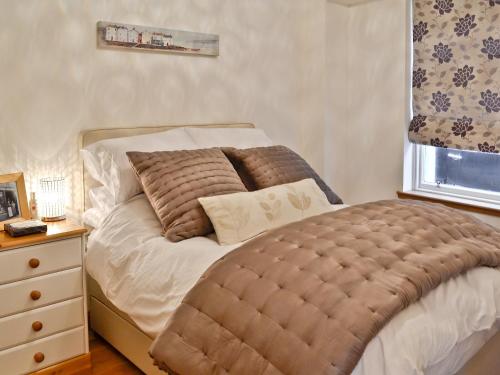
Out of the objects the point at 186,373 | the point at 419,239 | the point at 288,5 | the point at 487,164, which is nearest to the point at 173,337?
the point at 186,373

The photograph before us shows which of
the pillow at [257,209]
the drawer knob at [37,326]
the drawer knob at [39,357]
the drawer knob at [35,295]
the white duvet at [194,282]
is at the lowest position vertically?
the drawer knob at [39,357]

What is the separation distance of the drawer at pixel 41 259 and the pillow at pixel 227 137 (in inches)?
36.6

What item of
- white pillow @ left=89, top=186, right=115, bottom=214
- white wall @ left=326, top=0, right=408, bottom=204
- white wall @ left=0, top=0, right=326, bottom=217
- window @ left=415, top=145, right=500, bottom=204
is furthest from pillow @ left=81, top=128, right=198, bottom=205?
window @ left=415, top=145, right=500, bottom=204

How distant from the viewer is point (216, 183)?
233cm

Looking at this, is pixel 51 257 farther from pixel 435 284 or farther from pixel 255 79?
pixel 255 79

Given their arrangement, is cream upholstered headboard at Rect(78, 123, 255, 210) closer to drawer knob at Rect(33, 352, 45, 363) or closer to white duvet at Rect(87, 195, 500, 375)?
white duvet at Rect(87, 195, 500, 375)

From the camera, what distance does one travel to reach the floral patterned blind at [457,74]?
2998 millimetres

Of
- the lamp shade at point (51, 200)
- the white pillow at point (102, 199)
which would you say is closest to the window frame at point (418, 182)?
the white pillow at point (102, 199)

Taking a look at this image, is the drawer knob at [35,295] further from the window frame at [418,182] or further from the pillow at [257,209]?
the window frame at [418,182]

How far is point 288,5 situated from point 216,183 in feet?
6.11

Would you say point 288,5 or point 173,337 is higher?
point 288,5

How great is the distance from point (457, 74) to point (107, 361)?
2657 mm

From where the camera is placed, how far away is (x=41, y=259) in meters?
2.12

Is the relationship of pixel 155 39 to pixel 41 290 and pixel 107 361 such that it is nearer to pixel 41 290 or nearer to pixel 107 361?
pixel 41 290
